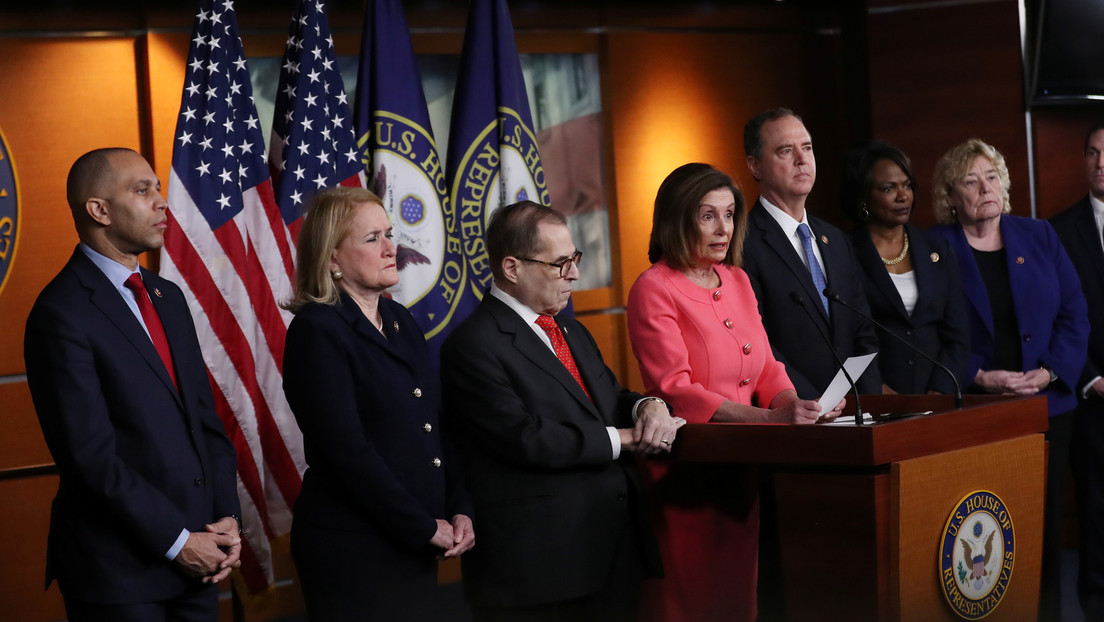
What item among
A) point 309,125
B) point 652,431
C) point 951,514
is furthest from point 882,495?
point 309,125

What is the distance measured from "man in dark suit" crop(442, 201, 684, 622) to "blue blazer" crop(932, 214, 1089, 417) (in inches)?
73.3

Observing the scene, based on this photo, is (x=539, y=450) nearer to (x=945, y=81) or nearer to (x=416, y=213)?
(x=416, y=213)

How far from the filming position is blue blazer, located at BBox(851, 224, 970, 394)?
3.73 meters

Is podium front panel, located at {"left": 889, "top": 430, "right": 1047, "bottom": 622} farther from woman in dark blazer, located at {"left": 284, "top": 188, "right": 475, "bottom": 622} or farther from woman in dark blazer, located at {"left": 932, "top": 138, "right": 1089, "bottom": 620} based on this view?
woman in dark blazer, located at {"left": 932, "top": 138, "right": 1089, "bottom": 620}

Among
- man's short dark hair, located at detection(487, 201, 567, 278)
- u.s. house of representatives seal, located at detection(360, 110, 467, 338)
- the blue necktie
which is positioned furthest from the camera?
u.s. house of representatives seal, located at detection(360, 110, 467, 338)

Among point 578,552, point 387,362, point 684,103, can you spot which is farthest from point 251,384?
point 684,103

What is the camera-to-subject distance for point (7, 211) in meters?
4.55

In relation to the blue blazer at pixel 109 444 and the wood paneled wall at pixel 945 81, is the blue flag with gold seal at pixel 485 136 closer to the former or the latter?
the blue blazer at pixel 109 444

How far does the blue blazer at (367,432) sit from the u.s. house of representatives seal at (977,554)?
1163mm

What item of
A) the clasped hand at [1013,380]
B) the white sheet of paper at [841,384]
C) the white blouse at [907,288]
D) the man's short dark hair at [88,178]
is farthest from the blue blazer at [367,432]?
the clasped hand at [1013,380]

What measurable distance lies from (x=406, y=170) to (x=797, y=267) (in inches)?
65.8

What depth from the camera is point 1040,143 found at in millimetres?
5578

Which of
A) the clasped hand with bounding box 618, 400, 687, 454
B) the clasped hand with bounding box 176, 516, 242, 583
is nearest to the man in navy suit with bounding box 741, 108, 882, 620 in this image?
the clasped hand with bounding box 618, 400, 687, 454

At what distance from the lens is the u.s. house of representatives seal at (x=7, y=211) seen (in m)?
4.54
